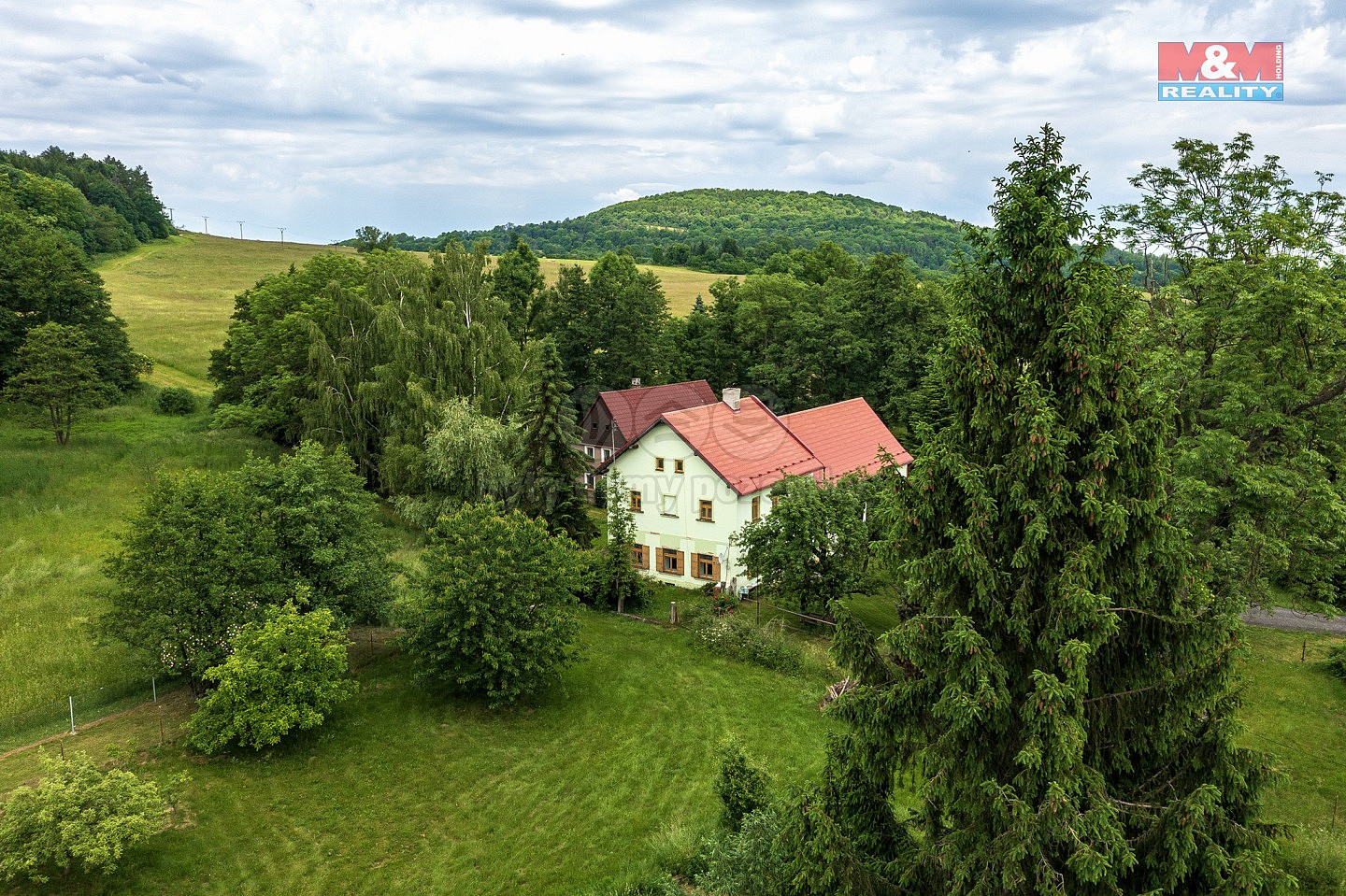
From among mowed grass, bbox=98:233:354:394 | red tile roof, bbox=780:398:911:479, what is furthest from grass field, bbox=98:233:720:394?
red tile roof, bbox=780:398:911:479

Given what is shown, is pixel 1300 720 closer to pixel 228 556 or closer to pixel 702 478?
pixel 702 478

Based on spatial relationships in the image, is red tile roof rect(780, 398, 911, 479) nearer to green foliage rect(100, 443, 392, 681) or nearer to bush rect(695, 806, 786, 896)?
green foliage rect(100, 443, 392, 681)

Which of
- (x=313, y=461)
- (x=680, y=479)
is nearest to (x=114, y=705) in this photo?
(x=313, y=461)

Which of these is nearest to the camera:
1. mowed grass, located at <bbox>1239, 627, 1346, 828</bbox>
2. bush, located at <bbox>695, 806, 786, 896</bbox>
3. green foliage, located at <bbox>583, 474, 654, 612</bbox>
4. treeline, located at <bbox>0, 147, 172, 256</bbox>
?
bush, located at <bbox>695, 806, 786, 896</bbox>

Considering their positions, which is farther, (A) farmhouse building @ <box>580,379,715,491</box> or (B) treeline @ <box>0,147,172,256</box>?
(B) treeline @ <box>0,147,172,256</box>

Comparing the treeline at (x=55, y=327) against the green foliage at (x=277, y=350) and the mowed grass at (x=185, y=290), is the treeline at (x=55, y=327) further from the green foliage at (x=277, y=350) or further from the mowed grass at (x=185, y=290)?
the mowed grass at (x=185, y=290)

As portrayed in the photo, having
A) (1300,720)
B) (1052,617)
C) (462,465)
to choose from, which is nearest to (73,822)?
(1052,617)

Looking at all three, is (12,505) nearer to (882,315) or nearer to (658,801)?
(658,801)
